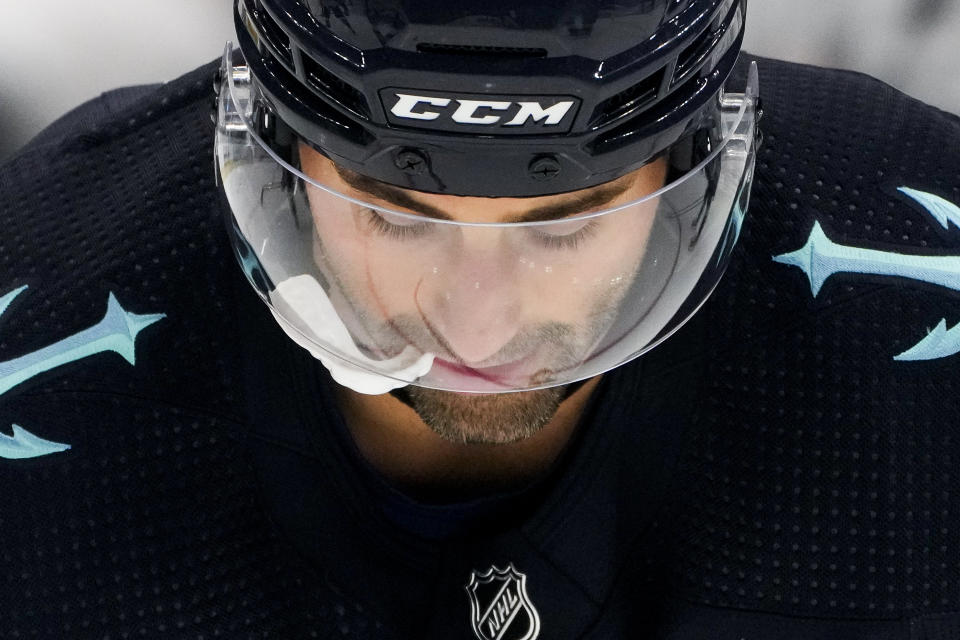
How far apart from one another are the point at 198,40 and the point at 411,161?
0.99m

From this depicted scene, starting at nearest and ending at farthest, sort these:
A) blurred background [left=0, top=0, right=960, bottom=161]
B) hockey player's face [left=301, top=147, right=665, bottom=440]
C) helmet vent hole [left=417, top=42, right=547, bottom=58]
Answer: helmet vent hole [left=417, top=42, right=547, bottom=58]
hockey player's face [left=301, top=147, right=665, bottom=440]
blurred background [left=0, top=0, right=960, bottom=161]

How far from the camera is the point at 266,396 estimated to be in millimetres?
881

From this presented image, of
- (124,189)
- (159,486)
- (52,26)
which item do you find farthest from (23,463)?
(52,26)

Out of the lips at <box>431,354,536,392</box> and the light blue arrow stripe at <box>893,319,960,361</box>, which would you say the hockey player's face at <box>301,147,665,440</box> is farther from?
the light blue arrow stripe at <box>893,319,960,361</box>

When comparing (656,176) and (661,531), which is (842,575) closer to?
(661,531)

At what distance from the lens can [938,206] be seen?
3.09 ft

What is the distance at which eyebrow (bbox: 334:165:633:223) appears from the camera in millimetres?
679

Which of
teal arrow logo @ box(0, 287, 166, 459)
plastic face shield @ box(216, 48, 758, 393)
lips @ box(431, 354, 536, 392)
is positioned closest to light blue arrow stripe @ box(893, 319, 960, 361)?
plastic face shield @ box(216, 48, 758, 393)

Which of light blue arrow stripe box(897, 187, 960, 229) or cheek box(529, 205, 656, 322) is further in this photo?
light blue arrow stripe box(897, 187, 960, 229)

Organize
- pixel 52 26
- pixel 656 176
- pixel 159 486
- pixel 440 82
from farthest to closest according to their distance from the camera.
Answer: pixel 52 26
pixel 159 486
pixel 656 176
pixel 440 82

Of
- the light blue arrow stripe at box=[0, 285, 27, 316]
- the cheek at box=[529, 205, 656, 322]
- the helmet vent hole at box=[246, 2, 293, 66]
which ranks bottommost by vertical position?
the light blue arrow stripe at box=[0, 285, 27, 316]

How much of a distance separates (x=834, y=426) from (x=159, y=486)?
476mm

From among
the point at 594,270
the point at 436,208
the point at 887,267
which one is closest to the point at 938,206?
the point at 887,267

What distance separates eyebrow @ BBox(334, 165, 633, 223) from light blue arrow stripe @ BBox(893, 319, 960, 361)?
327 mm
